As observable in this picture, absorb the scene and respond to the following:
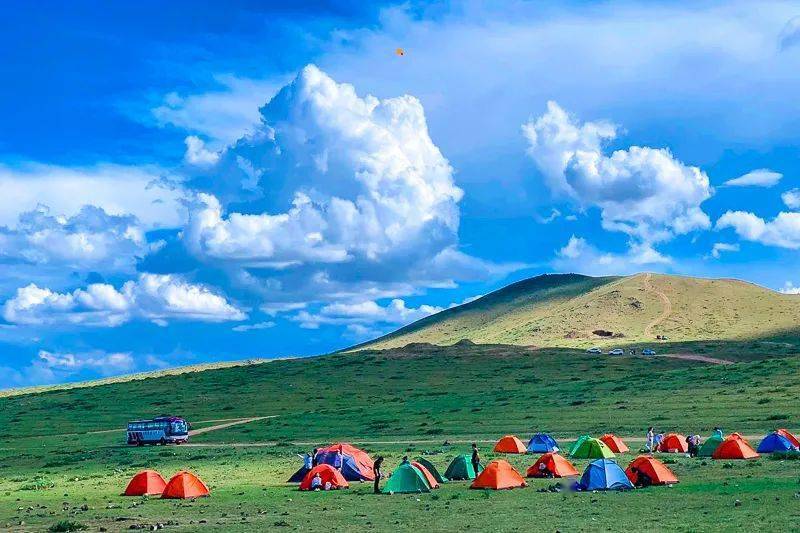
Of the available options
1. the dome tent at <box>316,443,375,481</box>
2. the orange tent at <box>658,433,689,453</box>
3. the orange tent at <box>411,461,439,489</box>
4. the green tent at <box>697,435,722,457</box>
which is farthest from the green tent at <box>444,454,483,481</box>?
the orange tent at <box>658,433,689,453</box>

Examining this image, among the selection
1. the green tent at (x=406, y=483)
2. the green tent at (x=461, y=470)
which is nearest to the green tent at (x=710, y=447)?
the green tent at (x=461, y=470)

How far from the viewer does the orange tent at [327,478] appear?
Result: 157ft

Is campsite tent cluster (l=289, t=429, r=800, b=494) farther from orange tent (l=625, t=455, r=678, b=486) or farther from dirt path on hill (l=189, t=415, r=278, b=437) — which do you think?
dirt path on hill (l=189, t=415, r=278, b=437)

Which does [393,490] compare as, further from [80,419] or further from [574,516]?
[80,419]

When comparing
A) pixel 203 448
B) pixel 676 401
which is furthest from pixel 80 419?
pixel 676 401

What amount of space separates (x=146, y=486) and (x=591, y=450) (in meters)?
25.8

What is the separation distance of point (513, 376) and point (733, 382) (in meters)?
34.1

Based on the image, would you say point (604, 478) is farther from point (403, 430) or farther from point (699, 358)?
point (699, 358)

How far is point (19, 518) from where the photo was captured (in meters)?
39.5

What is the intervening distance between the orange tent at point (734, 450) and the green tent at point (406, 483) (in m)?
19.0

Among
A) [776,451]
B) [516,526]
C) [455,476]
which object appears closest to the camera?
[516,526]

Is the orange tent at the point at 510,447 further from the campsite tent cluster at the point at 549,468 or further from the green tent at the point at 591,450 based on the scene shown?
the green tent at the point at 591,450

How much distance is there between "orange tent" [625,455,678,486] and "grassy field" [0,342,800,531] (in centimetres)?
114

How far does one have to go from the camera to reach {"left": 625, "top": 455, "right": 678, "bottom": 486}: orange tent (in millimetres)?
43844
